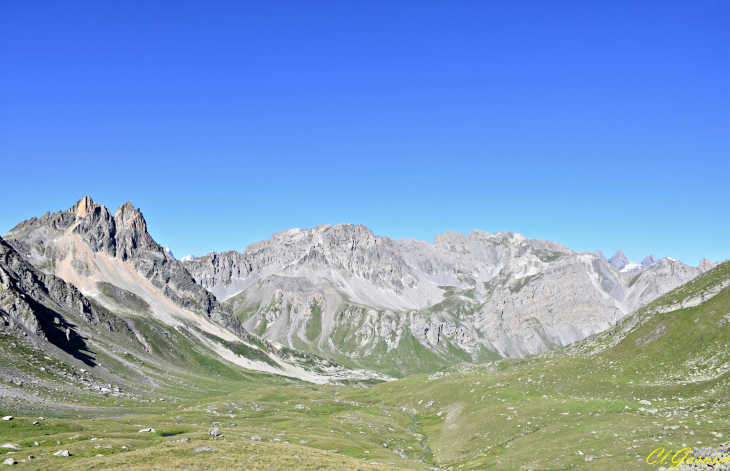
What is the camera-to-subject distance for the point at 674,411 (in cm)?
7381

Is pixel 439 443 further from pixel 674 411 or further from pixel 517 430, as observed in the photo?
pixel 674 411

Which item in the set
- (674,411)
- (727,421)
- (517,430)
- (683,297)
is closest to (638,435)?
(727,421)

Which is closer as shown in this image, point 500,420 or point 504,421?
point 504,421

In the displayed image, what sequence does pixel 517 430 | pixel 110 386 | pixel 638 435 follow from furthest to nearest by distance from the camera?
A: pixel 110 386
pixel 517 430
pixel 638 435

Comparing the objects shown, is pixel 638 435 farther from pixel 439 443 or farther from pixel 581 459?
pixel 439 443

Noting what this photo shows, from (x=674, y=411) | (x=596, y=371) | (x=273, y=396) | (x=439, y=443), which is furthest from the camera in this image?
(x=273, y=396)

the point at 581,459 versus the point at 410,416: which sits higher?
the point at 581,459

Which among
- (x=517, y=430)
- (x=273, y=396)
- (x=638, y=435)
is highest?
(x=638, y=435)

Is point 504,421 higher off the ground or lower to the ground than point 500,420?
higher

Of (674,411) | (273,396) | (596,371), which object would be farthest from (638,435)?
(273,396)

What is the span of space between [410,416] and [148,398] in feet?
301

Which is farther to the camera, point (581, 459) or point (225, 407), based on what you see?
point (225, 407)

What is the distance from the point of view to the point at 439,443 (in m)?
96.8

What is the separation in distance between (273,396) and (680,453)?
15829cm
